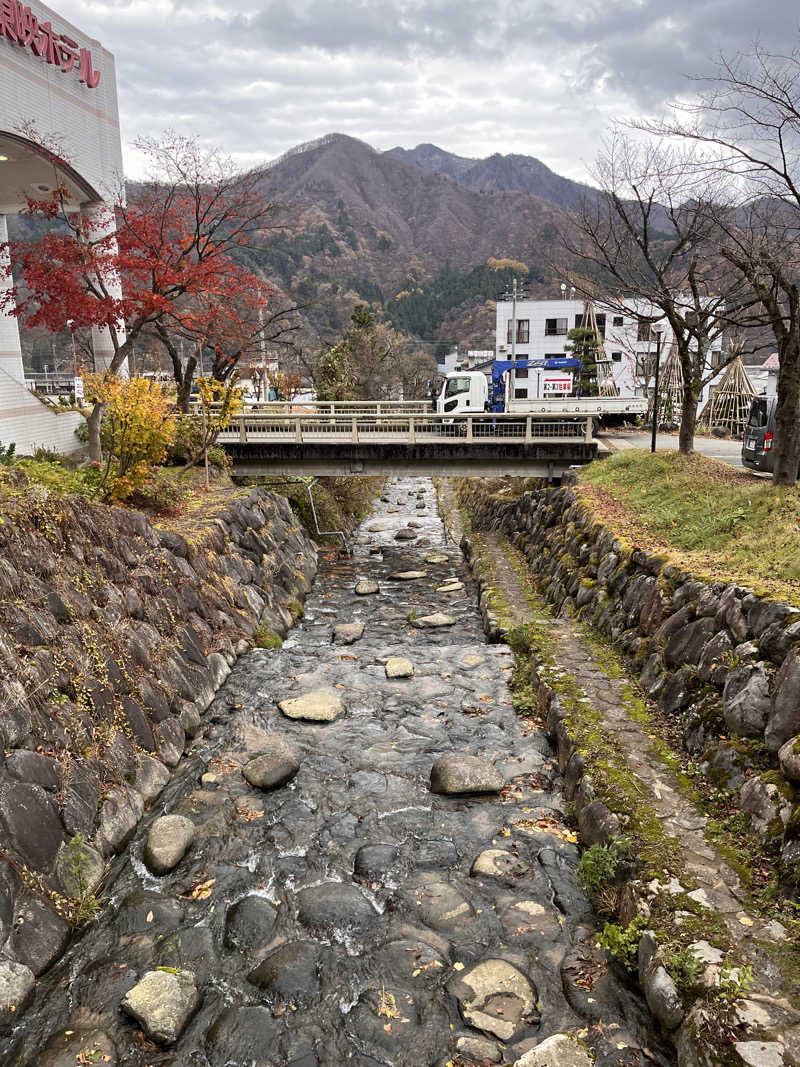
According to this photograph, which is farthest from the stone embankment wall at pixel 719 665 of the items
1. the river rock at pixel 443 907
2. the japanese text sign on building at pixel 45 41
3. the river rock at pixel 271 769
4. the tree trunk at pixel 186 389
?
the japanese text sign on building at pixel 45 41

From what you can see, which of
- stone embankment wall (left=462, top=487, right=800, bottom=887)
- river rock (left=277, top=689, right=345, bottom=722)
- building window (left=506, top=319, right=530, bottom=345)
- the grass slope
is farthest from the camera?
building window (left=506, top=319, right=530, bottom=345)

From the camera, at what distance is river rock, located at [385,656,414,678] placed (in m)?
13.4

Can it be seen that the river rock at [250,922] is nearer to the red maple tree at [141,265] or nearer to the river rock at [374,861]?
the river rock at [374,861]

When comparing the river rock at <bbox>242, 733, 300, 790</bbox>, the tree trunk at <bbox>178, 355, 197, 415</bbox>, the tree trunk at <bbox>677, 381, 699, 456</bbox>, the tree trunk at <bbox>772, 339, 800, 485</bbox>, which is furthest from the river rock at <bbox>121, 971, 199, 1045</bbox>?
the tree trunk at <bbox>178, 355, 197, 415</bbox>

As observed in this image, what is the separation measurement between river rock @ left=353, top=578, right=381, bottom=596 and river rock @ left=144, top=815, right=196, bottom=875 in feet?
38.7

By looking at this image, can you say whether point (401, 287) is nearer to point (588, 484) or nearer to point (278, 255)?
point (278, 255)

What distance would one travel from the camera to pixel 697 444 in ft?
92.2

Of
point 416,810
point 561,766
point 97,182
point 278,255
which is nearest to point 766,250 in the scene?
point 561,766

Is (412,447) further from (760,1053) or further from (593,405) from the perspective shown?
(760,1053)

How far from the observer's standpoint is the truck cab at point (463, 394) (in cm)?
2786

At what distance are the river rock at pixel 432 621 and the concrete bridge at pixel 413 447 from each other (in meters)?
7.24

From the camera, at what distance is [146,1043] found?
548 cm

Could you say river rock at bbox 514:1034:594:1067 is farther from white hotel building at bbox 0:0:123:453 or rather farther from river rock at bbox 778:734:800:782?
white hotel building at bbox 0:0:123:453

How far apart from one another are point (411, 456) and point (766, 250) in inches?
497
